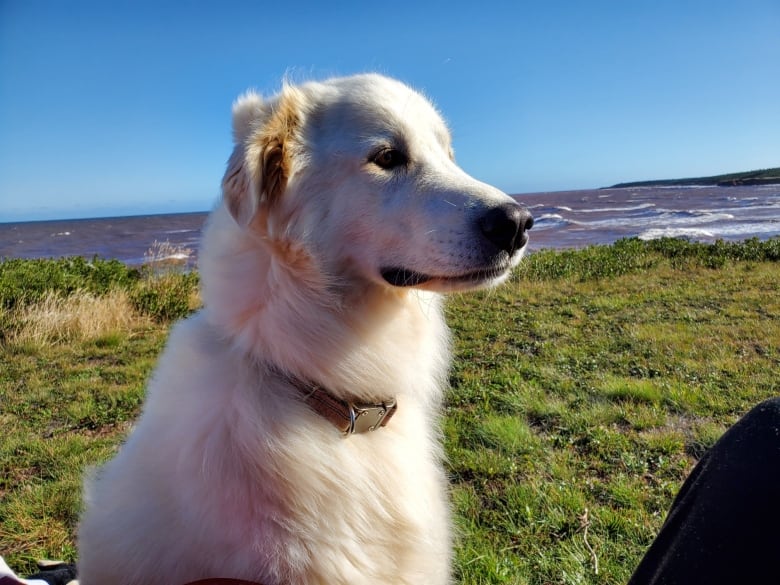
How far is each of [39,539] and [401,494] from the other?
266 centimetres

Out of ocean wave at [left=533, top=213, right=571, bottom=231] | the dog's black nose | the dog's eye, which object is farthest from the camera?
ocean wave at [left=533, top=213, right=571, bottom=231]

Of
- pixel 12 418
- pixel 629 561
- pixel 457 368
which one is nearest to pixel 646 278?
pixel 457 368

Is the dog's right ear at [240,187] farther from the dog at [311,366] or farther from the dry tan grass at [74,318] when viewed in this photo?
the dry tan grass at [74,318]

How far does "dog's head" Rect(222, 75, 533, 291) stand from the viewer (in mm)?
2031

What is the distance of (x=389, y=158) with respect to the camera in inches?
88.2

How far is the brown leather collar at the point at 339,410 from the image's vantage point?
6.29 feet

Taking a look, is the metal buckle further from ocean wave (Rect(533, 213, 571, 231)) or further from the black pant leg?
ocean wave (Rect(533, 213, 571, 231))

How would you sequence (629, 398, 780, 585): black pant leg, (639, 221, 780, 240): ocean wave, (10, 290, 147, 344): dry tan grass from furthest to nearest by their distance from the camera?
(639, 221, 780, 240): ocean wave, (10, 290, 147, 344): dry tan grass, (629, 398, 780, 585): black pant leg

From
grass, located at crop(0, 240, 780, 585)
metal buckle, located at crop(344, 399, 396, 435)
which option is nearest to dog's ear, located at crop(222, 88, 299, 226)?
metal buckle, located at crop(344, 399, 396, 435)

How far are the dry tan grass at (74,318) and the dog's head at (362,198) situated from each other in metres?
7.08

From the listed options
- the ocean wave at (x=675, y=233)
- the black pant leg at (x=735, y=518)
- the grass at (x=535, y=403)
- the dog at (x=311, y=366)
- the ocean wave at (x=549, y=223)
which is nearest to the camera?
the black pant leg at (x=735, y=518)

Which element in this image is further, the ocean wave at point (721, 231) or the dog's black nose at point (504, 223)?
the ocean wave at point (721, 231)

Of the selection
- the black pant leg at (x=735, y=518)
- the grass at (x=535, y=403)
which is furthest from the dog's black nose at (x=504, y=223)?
the grass at (x=535, y=403)

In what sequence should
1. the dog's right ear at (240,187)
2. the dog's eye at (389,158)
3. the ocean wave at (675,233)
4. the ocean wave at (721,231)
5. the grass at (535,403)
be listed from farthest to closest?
the ocean wave at (675,233) < the ocean wave at (721,231) < the grass at (535,403) < the dog's eye at (389,158) < the dog's right ear at (240,187)
